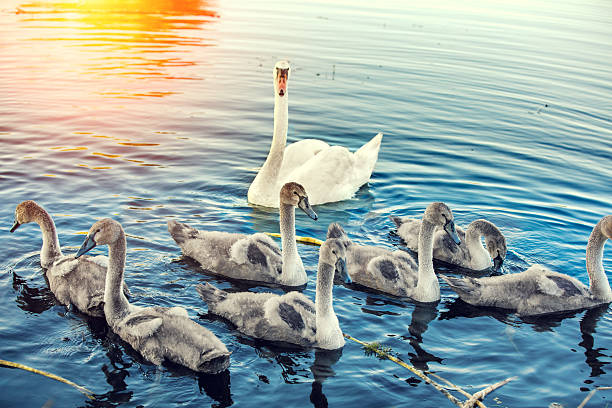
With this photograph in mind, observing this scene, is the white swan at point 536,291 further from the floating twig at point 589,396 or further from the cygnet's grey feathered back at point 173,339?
the cygnet's grey feathered back at point 173,339

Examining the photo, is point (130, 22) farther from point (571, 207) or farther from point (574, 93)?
point (571, 207)

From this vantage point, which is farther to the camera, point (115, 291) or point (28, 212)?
point (28, 212)

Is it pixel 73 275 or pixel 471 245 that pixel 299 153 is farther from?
Answer: pixel 73 275

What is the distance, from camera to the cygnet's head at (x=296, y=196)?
9.75 metres

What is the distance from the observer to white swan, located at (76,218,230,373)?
7.50 metres

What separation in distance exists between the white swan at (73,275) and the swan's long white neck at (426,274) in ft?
13.0

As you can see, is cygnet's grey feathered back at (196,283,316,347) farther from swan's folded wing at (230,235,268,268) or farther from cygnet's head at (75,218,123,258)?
cygnet's head at (75,218,123,258)

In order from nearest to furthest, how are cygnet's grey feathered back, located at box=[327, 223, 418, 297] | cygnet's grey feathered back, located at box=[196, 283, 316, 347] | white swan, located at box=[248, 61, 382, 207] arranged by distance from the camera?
cygnet's grey feathered back, located at box=[196, 283, 316, 347] < cygnet's grey feathered back, located at box=[327, 223, 418, 297] < white swan, located at box=[248, 61, 382, 207]

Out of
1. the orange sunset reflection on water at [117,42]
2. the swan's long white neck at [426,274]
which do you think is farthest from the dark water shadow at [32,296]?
the orange sunset reflection on water at [117,42]

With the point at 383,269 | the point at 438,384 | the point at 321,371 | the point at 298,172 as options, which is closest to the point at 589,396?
the point at 438,384

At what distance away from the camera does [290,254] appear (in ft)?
31.7

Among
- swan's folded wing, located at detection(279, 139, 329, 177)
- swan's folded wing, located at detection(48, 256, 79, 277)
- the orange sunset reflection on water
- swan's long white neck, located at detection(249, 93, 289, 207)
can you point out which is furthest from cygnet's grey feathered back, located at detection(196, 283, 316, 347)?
the orange sunset reflection on water

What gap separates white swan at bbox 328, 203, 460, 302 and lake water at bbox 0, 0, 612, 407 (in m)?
0.23

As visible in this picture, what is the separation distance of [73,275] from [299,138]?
31.2 feet
